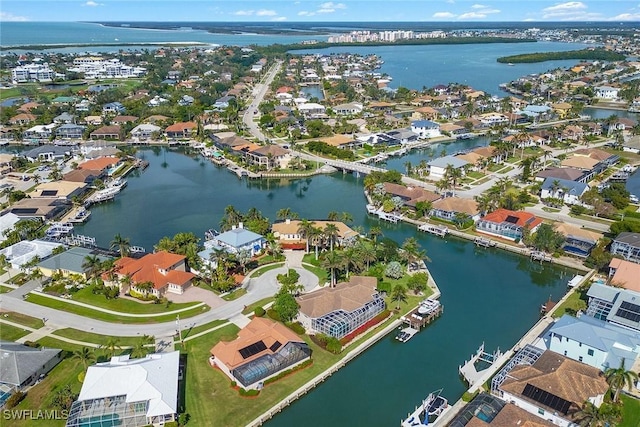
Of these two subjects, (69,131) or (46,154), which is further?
(69,131)

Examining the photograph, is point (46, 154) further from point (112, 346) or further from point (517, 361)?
point (517, 361)

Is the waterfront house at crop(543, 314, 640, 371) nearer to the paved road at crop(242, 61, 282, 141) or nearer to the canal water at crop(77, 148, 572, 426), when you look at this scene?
the canal water at crop(77, 148, 572, 426)

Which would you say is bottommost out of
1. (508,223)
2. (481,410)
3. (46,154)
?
(508,223)

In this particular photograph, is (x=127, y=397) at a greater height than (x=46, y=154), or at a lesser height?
lesser

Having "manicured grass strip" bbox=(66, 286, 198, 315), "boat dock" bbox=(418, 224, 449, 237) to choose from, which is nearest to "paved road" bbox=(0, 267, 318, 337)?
"manicured grass strip" bbox=(66, 286, 198, 315)

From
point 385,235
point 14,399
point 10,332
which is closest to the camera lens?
point 14,399

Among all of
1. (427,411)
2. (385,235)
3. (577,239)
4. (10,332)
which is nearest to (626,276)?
(577,239)

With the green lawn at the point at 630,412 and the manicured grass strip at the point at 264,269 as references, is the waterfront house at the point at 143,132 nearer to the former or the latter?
the manicured grass strip at the point at 264,269
